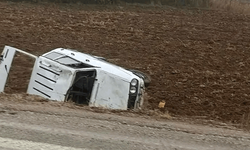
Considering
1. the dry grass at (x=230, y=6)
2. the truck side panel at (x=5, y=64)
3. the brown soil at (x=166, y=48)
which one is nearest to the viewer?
the truck side panel at (x=5, y=64)

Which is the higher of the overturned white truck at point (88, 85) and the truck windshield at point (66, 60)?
the truck windshield at point (66, 60)

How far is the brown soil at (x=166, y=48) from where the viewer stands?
31.1ft

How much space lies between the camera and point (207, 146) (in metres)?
4.43

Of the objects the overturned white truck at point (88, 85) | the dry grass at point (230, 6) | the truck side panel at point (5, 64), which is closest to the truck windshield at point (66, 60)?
the overturned white truck at point (88, 85)

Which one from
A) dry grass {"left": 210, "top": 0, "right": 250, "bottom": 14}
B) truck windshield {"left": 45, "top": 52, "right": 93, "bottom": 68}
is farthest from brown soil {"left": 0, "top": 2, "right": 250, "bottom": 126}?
dry grass {"left": 210, "top": 0, "right": 250, "bottom": 14}

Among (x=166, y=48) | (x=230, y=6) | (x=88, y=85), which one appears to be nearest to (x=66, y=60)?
(x=88, y=85)

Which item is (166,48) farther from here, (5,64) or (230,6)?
A: (230,6)

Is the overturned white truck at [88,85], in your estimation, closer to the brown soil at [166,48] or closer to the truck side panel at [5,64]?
the truck side panel at [5,64]

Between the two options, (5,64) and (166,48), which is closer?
(5,64)

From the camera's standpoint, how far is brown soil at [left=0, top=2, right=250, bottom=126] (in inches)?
373

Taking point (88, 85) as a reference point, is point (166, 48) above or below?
above

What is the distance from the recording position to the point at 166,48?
49.1ft

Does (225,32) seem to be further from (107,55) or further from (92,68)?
(92,68)

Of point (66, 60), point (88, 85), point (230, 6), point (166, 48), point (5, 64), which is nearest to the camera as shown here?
point (88, 85)
